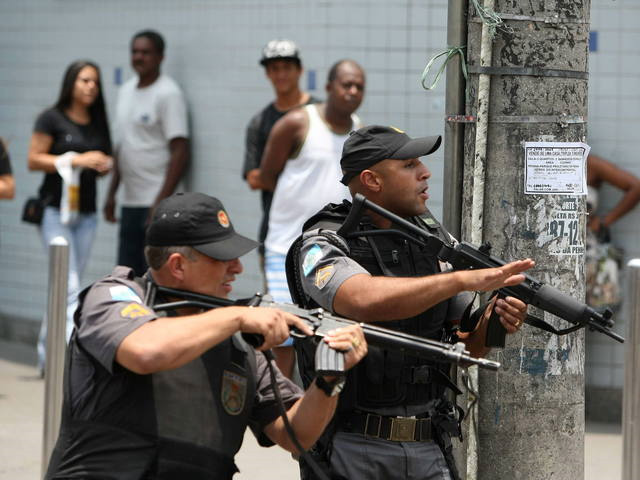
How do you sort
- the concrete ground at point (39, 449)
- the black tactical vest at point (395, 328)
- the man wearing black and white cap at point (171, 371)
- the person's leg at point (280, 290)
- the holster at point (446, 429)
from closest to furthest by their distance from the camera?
Answer: the man wearing black and white cap at point (171, 371) < the black tactical vest at point (395, 328) < the holster at point (446, 429) < the concrete ground at point (39, 449) < the person's leg at point (280, 290)

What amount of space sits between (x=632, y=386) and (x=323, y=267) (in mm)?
1271

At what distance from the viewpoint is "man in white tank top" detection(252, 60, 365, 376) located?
714cm

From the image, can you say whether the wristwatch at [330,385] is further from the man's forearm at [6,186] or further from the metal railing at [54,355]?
the man's forearm at [6,186]

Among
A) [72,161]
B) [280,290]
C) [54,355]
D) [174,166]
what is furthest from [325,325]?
[174,166]

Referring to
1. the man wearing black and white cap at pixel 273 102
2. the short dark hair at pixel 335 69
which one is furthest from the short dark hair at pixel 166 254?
the man wearing black and white cap at pixel 273 102

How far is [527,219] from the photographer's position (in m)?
4.20

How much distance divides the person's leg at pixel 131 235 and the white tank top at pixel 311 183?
1.89 metres

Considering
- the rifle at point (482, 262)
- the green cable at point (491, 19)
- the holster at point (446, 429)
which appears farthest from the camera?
the green cable at point (491, 19)

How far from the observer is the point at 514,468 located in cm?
423

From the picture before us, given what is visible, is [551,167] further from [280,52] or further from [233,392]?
[280,52]

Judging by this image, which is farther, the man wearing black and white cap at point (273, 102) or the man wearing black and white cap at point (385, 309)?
the man wearing black and white cap at point (273, 102)

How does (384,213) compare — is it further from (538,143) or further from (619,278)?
(619,278)

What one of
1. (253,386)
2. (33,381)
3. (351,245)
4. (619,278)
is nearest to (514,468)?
Result: (351,245)

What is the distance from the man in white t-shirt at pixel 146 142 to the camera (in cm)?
869
